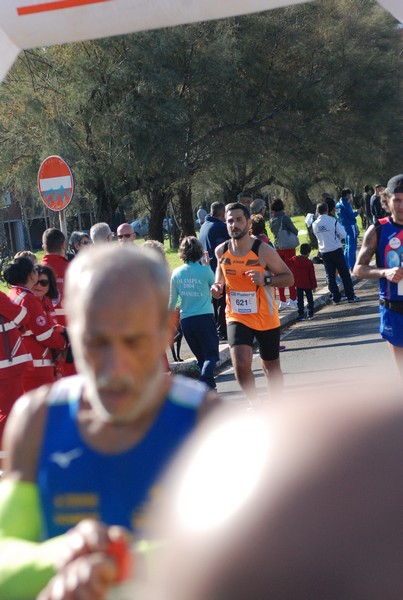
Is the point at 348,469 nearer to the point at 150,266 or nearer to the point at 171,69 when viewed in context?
the point at 150,266

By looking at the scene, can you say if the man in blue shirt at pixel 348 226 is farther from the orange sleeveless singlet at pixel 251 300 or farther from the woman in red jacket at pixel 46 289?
the woman in red jacket at pixel 46 289

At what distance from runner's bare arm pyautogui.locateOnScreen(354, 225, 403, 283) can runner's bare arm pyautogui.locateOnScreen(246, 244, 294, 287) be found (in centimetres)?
84

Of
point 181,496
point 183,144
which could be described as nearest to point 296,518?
point 181,496

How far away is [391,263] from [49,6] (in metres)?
3.19

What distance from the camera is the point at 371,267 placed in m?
7.91

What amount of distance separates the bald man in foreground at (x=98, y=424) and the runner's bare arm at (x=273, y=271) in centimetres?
662

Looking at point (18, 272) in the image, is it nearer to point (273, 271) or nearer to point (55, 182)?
point (273, 271)

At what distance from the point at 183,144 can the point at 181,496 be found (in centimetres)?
2084

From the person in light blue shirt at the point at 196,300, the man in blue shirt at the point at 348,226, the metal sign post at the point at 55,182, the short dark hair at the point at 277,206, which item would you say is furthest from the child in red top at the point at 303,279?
the person in light blue shirt at the point at 196,300

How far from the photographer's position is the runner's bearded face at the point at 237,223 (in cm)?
882

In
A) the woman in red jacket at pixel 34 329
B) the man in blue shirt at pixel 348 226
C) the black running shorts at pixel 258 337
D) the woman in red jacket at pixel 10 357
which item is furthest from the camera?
the man in blue shirt at pixel 348 226

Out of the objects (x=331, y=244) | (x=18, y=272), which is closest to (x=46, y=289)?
(x=18, y=272)

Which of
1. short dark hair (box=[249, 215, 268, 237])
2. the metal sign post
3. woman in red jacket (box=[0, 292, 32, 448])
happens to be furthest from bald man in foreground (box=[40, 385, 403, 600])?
the metal sign post

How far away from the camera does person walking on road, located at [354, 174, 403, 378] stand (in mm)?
7633
